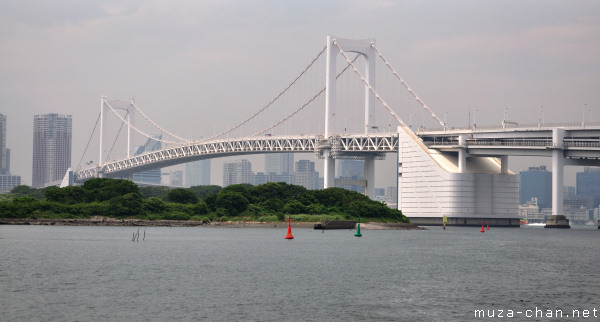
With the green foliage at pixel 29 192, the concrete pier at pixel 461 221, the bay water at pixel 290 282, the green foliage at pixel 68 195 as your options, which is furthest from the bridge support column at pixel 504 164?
the green foliage at pixel 29 192

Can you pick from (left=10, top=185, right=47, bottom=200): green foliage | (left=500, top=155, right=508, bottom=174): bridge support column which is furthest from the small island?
(left=10, top=185, right=47, bottom=200): green foliage

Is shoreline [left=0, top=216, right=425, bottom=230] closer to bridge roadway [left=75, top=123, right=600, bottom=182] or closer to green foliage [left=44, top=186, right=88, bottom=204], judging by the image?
green foliage [left=44, top=186, right=88, bottom=204]

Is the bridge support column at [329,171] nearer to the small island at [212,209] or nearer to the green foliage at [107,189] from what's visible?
the small island at [212,209]

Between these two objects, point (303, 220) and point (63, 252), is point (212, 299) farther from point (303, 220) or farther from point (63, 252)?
point (303, 220)

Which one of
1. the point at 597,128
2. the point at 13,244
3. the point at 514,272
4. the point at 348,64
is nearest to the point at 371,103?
the point at 348,64

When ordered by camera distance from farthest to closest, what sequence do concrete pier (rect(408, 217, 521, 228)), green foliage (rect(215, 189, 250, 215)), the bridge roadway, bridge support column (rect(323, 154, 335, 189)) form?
bridge support column (rect(323, 154, 335, 189))
concrete pier (rect(408, 217, 521, 228))
green foliage (rect(215, 189, 250, 215))
the bridge roadway
